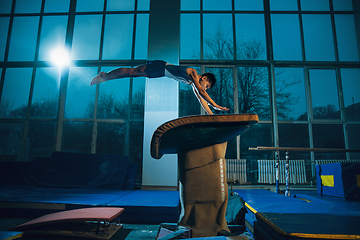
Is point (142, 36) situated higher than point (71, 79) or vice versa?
point (142, 36)

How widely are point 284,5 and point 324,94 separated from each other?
2.79 metres

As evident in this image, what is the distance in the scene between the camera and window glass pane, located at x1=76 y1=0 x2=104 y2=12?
6.03 m

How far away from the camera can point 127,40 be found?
5.84m

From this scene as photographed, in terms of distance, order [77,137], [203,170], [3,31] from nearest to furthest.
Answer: [203,170] < [77,137] < [3,31]

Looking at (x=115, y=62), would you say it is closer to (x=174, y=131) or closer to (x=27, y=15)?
(x=27, y=15)

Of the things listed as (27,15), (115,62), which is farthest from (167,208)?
(27,15)

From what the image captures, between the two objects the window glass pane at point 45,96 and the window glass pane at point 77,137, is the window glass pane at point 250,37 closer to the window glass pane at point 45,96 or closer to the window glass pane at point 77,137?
the window glass pane at point 77,137

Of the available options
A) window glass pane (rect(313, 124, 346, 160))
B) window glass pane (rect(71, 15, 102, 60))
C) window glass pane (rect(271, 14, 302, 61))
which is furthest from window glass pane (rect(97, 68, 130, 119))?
window glass pane (rect(313, 124, 346, 160))

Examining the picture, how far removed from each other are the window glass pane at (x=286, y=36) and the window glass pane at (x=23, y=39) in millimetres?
6941

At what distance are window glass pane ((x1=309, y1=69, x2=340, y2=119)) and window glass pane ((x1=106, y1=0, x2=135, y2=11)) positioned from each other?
17.8ft

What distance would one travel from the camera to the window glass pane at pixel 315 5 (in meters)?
5.82

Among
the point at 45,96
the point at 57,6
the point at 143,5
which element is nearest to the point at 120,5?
the point at 143,5

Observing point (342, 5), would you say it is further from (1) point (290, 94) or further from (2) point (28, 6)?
(2) point (28, 6)

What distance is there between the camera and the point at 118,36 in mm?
5863
